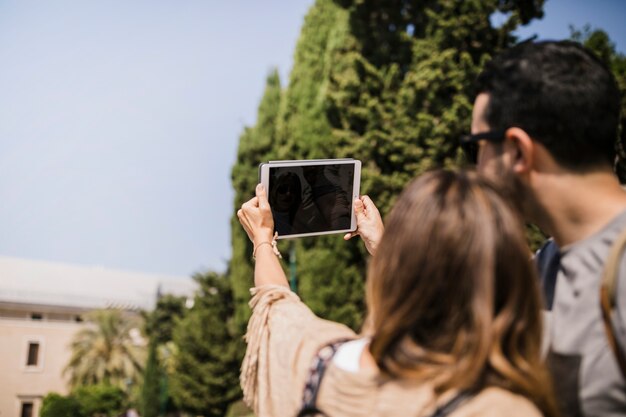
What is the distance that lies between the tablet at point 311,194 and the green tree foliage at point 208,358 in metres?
33.0

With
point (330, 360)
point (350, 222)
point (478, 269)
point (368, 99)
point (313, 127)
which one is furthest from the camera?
point (313, 127)

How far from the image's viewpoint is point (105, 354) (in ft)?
166

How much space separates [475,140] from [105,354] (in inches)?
2043

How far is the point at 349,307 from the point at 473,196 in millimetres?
22283

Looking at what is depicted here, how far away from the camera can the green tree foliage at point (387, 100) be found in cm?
1944

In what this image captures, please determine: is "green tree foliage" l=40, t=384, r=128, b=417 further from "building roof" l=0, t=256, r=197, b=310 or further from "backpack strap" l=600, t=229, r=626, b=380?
"backpack strap" l=600, t=229, r=626, b=380

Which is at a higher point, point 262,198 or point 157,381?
point 262,198

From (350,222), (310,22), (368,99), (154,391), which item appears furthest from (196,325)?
(350,222)

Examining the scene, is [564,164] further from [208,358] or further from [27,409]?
[27,409]

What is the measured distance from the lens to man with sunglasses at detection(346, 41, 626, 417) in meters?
1.65

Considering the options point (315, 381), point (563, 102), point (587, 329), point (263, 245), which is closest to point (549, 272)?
A: point (587, 329)

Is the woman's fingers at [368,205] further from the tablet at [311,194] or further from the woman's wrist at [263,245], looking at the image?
the woman's wrist at [263,245]

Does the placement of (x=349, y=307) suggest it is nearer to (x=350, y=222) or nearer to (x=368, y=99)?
(x=368, y=99)

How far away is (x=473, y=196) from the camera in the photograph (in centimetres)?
155
